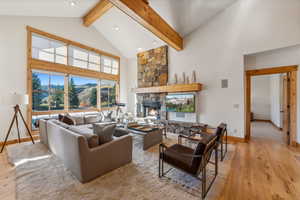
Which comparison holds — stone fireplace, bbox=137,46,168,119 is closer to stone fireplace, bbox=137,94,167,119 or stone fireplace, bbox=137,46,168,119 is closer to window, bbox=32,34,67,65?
stone fireplace, bbox=137,94,167,119

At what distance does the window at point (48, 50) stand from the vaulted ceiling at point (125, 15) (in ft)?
2.61

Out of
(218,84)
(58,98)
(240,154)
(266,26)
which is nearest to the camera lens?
(240,154)

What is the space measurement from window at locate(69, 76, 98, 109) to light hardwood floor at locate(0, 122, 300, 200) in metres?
2.83

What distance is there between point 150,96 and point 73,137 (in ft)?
15.8

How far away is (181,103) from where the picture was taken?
5449 mm

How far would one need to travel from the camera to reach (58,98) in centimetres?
511

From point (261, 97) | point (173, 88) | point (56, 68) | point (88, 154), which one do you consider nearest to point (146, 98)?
point (173, 88)

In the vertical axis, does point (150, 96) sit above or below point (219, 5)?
below

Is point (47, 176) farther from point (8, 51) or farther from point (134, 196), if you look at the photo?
point (8, 51)

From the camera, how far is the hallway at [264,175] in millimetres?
1865

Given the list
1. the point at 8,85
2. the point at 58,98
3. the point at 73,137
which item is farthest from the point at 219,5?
the point at 8,85

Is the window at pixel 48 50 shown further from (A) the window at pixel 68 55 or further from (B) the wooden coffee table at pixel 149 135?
(B) the wooden coffee table at pixel 149 135

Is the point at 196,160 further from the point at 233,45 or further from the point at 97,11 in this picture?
the point at 97,11

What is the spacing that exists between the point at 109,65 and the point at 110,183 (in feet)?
19.8
